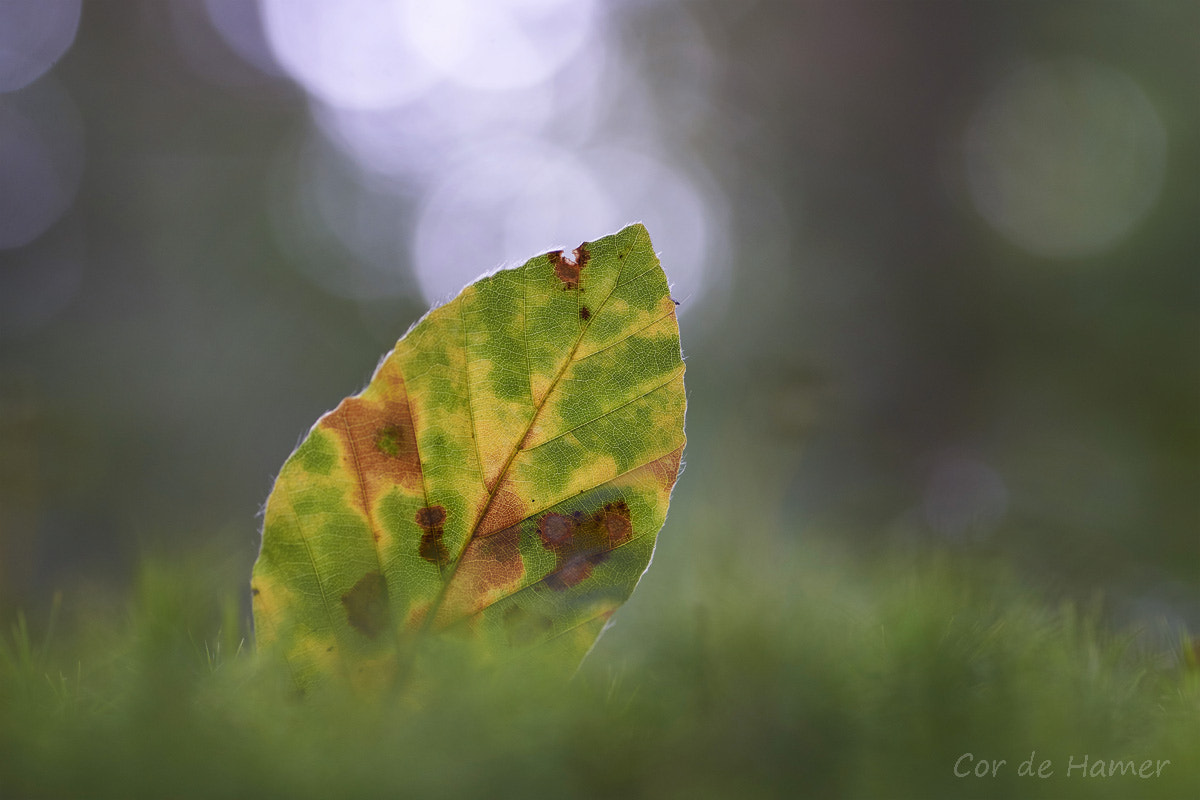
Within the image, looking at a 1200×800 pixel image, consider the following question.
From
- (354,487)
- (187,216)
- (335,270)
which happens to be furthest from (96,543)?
(354,487)

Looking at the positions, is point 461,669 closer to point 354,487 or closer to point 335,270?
point 354,487

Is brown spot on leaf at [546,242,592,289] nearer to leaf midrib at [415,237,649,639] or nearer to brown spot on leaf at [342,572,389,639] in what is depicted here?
leaf midrib at [415,237,649,639]

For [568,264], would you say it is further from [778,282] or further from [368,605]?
[778,282]

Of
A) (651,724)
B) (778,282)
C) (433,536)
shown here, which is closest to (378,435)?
(433,536)

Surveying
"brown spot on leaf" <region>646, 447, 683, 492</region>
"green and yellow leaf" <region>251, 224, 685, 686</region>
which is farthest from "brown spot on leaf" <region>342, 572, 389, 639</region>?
"brown spot on leaf" <region>646, 447, 683, 492</region>

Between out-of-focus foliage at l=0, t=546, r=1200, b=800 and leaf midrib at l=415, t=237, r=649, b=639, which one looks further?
leaf midrib at l=415, t=237, r=649, b=639

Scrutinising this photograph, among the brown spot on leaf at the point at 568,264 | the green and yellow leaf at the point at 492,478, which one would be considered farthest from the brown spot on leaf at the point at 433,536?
the brown spot on leaf at the point at 568,264
